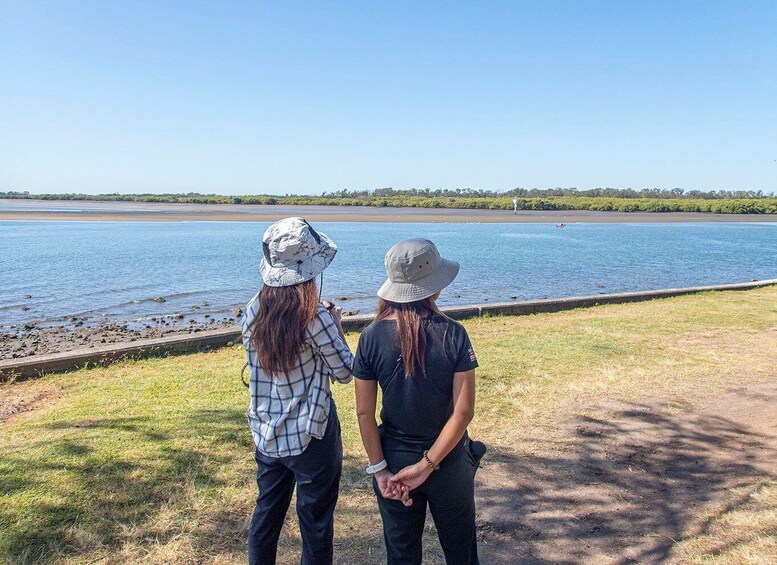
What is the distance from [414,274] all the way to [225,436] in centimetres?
297

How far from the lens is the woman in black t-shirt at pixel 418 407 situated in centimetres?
226

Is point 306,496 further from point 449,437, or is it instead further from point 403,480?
point 449,437

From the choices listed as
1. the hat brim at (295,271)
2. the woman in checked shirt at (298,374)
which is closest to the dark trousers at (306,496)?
the woman in checked shirt at (298,374)

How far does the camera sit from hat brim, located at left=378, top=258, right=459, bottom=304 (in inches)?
92.1

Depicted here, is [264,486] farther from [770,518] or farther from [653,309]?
[653,309]

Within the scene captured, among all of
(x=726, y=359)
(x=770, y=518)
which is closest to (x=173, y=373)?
(x=770, y=518)

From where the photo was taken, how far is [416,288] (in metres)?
2.36

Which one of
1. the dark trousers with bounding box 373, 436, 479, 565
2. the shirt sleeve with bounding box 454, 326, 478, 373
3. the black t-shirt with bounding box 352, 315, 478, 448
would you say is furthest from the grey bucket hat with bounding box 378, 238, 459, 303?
the dark trousers with bounding box 373, 436, 479, 565

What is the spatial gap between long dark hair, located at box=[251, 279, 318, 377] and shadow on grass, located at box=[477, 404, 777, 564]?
5.71 feet

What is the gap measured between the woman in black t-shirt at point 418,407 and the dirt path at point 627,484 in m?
1.01

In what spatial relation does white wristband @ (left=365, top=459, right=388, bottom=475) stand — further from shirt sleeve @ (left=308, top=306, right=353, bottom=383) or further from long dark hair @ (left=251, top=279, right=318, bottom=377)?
long dark hair @ (left=251, top=279, right=318, bottom=377)

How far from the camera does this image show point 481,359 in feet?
23.0

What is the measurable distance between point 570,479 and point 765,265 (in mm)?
26371

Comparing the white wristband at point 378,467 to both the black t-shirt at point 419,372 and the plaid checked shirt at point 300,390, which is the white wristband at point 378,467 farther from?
the plaid checked shirt at point 300,390
